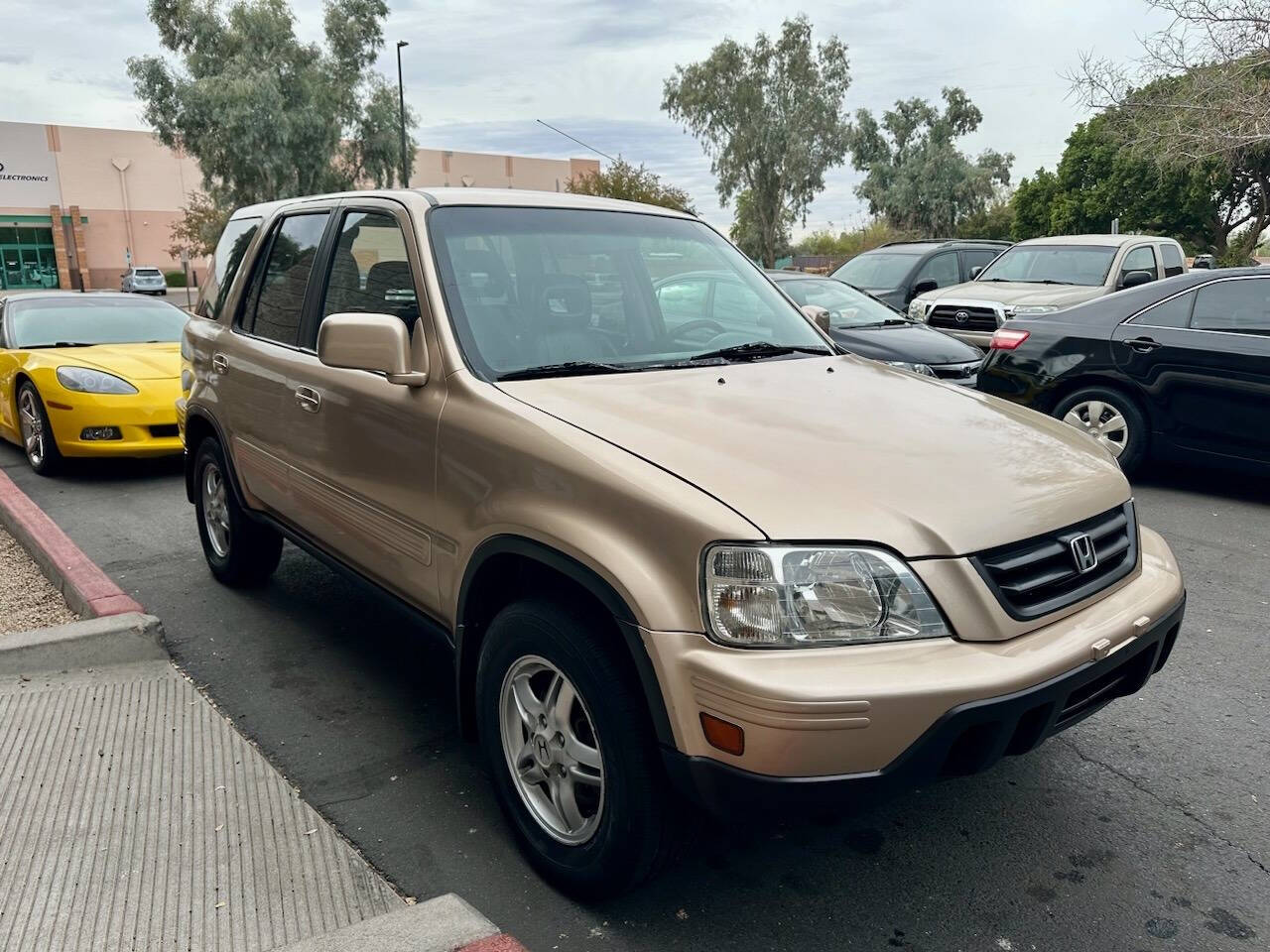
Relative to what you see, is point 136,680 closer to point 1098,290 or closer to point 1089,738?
point 1089,738

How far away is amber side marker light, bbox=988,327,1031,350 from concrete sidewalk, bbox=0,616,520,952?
630 centimetres

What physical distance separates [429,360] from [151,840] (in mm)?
1573

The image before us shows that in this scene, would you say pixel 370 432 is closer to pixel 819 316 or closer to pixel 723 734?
pixel 723 734

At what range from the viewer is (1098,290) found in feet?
36.2

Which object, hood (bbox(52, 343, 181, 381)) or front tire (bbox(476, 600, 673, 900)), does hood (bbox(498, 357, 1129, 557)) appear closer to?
front tire (bbox(476, 600, 673, 900))

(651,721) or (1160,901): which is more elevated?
(651,721)

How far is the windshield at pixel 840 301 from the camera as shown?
31.1ft

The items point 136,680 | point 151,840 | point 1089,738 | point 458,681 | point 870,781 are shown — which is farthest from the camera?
point 136,680

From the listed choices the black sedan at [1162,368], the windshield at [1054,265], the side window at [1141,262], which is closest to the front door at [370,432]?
the black sedan at [1162,368]

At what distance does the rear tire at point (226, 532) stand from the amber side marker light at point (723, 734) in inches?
127

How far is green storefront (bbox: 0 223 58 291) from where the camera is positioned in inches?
2159

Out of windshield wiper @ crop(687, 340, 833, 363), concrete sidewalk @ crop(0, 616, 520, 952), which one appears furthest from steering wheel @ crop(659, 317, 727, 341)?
concrete sidewalk @ crop(0, 616, 520, 952)

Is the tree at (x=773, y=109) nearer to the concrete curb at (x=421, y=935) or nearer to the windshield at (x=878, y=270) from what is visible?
the windshield at (x=878, y=270)

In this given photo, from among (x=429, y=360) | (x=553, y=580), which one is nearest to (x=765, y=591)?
(x=553, y=580)
